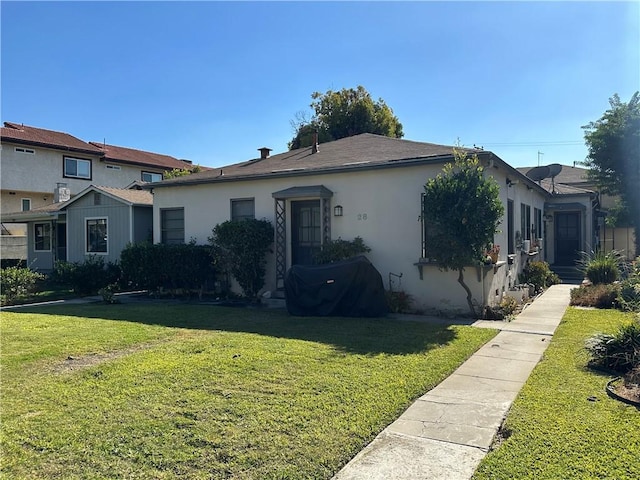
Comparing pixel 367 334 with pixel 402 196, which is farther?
pixel 402 196

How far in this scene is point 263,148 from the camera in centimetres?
1582

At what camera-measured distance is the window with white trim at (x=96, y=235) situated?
16.8 meters

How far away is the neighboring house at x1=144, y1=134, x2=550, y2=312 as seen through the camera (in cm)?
1014

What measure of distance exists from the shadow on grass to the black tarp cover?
315mm

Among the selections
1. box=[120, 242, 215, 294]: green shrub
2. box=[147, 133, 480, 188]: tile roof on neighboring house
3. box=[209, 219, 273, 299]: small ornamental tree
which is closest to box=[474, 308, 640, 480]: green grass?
box=[147, 133, 480, 188]: tile roof on neighboring house

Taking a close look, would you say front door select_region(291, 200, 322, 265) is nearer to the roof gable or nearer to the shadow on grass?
the shadow on grass

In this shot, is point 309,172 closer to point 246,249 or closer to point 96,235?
point 246,249

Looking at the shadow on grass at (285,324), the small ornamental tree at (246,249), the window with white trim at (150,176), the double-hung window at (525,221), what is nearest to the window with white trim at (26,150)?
the window with white trim at (150,176)

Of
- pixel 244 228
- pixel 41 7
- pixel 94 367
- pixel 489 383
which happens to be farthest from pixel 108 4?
pixel 489 383

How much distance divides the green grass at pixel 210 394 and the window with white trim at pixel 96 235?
8.71 metres

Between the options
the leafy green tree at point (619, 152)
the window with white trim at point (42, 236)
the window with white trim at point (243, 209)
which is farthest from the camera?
the window with white trim at point (42, 236)

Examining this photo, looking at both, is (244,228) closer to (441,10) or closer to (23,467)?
(441,10)

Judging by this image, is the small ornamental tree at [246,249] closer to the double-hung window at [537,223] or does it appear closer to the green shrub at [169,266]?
the green shrub at [169,266]

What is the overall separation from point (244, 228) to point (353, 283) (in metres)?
3.36
